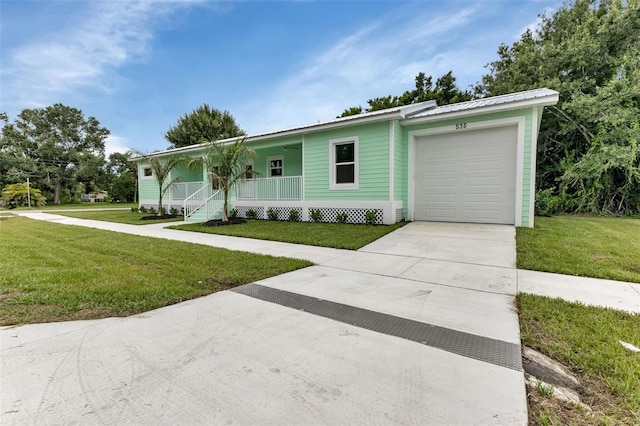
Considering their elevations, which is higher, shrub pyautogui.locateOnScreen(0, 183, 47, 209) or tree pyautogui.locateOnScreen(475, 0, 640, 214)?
tree pyautogui.locateOnScreen(475, 0, 640, 214)

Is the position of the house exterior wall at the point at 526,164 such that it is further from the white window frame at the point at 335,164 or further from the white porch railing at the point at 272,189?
the white porch railing at the point at 272,189

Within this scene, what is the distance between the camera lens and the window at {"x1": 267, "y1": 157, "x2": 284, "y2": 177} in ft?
45.6

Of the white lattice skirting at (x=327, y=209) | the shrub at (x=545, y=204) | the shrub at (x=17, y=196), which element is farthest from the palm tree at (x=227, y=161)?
the shrub at (x=17, y=196)

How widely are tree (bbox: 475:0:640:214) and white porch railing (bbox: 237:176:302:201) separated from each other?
1118 cm

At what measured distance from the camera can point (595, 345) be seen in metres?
2.24

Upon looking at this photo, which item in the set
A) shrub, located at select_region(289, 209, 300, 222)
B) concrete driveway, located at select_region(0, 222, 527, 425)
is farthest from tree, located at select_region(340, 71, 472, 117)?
concrete driveway, located at select_region(0, 222, 527, 425)

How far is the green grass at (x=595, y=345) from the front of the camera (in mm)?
1654

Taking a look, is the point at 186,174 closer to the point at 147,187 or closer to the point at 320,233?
the point at 147,187

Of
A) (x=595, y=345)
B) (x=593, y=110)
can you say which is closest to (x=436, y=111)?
(x=593, y=110)

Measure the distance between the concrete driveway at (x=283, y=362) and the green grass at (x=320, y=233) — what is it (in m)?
3.14

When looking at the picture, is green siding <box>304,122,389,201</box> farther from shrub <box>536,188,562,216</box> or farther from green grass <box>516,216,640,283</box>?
shrub <box>536,188,562,216</box>

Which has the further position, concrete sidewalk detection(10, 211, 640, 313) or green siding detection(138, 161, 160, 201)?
green siding detection(138, 161, 160, 201)

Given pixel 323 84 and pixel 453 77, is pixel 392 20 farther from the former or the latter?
pixel 453 77

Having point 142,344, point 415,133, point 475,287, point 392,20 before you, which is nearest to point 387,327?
point 475,287
